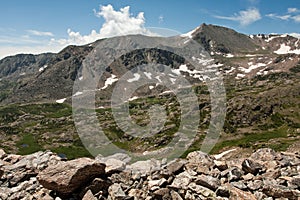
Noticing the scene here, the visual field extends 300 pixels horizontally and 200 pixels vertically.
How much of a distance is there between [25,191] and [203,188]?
43.0 feet

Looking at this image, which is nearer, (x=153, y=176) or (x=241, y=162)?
(x=153, y=176)

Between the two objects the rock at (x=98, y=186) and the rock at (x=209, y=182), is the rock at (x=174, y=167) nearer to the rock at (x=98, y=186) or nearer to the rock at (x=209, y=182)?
the rock at (x=209, y=182)

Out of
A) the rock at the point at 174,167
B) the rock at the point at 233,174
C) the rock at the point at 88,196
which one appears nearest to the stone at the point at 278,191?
the rock at the point at 233,174

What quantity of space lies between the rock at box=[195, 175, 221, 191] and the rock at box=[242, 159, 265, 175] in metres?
3.16

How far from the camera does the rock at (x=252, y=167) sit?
22.4 meters

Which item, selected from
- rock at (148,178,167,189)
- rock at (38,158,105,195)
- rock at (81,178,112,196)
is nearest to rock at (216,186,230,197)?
rock at (148,178,167,189)

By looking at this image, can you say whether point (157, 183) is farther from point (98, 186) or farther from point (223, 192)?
point (223, 192)

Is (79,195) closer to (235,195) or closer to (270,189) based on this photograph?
(235,195)

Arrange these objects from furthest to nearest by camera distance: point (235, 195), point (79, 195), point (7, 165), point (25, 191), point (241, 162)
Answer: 1. point (7, 165)
2. point (241, 162)
3. point (25, 191)
4. point (79, 195)
5. point (235, 195)

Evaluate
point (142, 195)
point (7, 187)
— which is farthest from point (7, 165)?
point (142, 195)

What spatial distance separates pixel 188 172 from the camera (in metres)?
22.2

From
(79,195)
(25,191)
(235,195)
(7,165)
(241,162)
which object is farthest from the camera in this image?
(7,165)

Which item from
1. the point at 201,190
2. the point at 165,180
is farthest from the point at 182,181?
the point at 201,190

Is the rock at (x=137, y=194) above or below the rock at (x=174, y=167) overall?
below
